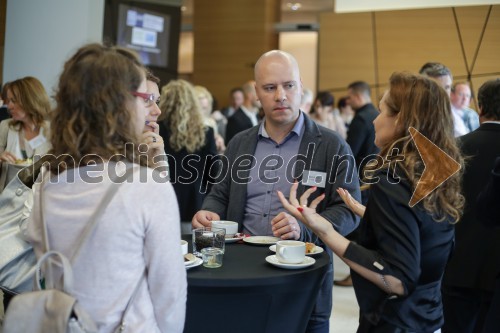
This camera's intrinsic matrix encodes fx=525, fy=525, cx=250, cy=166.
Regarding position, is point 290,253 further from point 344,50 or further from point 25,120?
point 344,50

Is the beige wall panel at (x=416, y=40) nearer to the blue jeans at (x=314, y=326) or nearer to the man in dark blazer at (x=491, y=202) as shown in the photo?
the man in dark blazer at (x=491, y=202)

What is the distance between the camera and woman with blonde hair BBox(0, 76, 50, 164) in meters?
3.69

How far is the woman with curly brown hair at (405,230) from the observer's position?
5.79ft

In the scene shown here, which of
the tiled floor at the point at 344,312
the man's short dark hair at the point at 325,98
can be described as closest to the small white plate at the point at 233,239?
the tiled floor at the point at 344,312

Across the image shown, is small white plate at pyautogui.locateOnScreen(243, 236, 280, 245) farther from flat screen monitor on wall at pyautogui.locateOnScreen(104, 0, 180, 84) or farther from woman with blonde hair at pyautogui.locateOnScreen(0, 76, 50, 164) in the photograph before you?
flat screen monitor on wall at pyautogui.locateOnScreen(104, 0, 180, 84)

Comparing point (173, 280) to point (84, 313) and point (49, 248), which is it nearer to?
point (84, 313)

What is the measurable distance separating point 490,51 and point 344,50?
2.52 m

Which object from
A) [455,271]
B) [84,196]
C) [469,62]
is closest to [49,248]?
[84,196]

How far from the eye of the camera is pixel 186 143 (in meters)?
4.41

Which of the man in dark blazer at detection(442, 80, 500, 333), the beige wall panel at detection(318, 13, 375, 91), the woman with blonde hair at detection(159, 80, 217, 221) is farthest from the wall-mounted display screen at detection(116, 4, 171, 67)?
the beige wall panel at detection(318, 13, 375, 91)

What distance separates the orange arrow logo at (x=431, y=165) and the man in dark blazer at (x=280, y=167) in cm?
62

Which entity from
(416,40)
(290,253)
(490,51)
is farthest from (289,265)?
(416,40)

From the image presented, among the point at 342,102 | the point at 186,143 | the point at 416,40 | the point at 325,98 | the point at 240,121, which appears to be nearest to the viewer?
the point at 186,143

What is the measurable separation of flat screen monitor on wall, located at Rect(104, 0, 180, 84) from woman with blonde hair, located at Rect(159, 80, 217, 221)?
1756 millimetres
